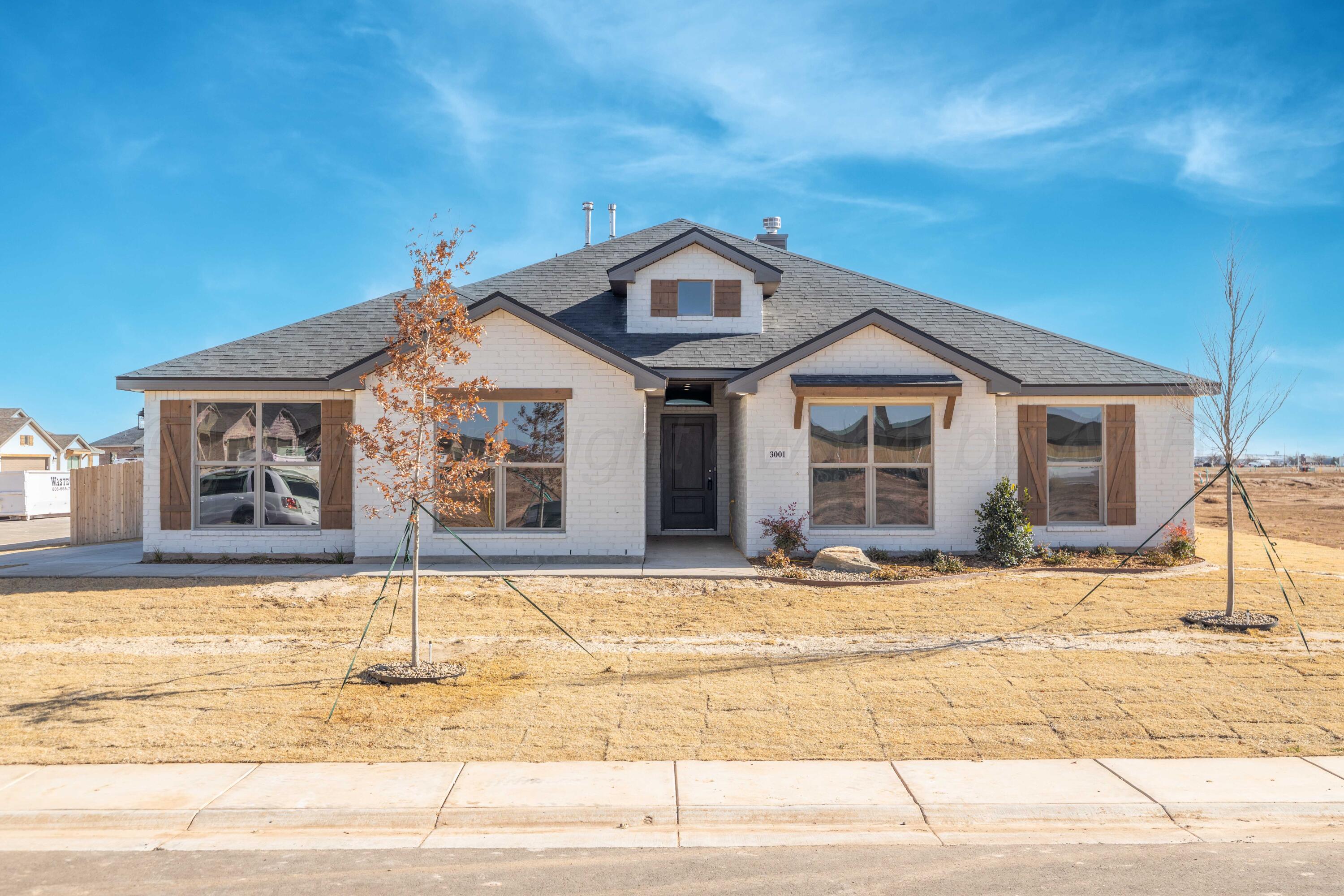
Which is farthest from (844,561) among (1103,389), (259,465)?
(259,465)

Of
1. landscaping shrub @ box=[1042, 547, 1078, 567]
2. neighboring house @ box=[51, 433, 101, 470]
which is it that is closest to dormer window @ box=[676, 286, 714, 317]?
landscaping shrub @ box=[1042, 547, 1078, 567]

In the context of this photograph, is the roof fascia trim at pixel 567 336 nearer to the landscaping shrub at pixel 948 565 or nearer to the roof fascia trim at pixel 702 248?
the roof fascia trim at pixel 702 248

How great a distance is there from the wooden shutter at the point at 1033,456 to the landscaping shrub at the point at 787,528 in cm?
402

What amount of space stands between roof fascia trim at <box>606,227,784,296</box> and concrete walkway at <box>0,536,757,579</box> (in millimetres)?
5274

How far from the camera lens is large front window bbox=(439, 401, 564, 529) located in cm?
1341

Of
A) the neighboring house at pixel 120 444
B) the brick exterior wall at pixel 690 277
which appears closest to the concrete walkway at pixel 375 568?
the brick exterior wall at pixel 690 277

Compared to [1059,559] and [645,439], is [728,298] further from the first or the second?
[1059,559]

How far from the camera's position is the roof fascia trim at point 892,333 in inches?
534

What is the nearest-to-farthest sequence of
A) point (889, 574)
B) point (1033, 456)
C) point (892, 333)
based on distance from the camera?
point (889, 574)
point (892, 333)
point (1033, 456)

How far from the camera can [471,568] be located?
1267cm

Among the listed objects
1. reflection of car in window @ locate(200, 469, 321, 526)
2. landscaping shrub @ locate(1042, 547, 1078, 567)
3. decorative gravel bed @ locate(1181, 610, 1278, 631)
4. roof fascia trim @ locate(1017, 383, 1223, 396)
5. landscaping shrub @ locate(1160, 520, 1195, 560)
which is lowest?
decorative gravel bed @ locate(1181, 610, 1278, 631)

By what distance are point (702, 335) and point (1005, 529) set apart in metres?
6.49

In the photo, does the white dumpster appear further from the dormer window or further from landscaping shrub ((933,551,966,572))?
landscaping shrub ((933,551,966,572))

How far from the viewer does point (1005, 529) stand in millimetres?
13195
